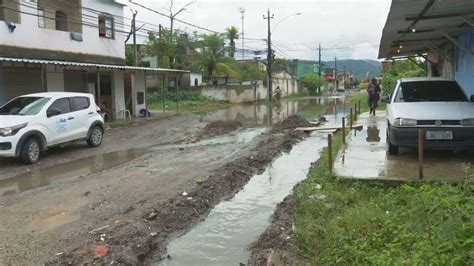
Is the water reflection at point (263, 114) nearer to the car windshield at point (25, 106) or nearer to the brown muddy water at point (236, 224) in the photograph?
the car windshield at point (25, 106)

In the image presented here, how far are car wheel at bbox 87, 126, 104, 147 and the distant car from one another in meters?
9.33

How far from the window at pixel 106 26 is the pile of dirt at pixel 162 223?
1639 cm

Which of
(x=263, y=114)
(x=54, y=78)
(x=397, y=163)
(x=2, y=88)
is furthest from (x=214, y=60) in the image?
(x=397, y=163)

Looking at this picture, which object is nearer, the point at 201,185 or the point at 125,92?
the point at 201,185

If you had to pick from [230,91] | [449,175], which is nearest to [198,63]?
[230,91]

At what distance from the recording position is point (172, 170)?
11.0 metres

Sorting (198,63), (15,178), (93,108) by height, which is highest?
(198,63)

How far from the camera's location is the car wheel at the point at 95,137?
1516cm

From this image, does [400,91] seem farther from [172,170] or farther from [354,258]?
[354,258]

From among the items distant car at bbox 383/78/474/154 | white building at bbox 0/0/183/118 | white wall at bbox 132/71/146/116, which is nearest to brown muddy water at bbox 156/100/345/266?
distant car at bbox 383/78/474/154

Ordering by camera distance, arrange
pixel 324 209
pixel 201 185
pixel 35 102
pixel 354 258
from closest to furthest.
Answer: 1. pixel 354 258
2. pixel 324 209
3. pixel 201 185
4. pixel 35 102

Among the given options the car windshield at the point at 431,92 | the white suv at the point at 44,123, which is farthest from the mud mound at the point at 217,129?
the car windshield at the point at 431,92

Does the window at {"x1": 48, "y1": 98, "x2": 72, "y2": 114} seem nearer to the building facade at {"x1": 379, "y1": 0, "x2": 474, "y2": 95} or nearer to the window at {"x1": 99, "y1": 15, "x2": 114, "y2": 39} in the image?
the building facade at {"x1": 379, "y1": 0, "x2": 474, "y2": 95}

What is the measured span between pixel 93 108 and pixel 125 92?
13.0m
